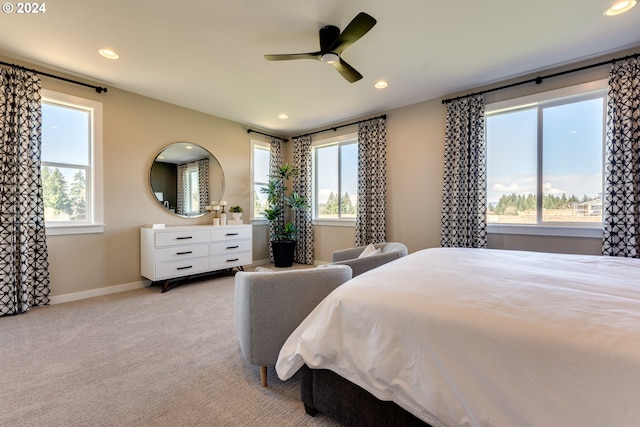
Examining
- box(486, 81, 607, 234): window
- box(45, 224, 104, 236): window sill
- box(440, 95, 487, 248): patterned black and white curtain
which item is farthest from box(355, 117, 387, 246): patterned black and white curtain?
box(45, 224, 104, 236): window sill

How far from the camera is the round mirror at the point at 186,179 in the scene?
4.12m

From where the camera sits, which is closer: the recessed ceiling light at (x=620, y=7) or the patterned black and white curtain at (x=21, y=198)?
the recessed ceiling light at (x=620, y=7)

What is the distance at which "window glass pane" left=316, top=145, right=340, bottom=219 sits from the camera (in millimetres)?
5270

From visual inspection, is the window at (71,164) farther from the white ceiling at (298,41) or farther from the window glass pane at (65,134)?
the white ceiling at (298,41)

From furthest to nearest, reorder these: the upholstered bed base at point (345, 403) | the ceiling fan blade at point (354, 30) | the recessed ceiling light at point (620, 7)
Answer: the recessed ceiling light at point (620, 7)
the ceiling fan blade at point (354, 30)
the upholstered bed base at point (345, 403)

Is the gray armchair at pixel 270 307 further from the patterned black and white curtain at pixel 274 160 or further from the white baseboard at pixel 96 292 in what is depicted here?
the patterned black and white curtain at pixel 274 160

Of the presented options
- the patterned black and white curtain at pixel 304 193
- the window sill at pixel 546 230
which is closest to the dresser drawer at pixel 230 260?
the patterned black and white curtain at pixel 304 193

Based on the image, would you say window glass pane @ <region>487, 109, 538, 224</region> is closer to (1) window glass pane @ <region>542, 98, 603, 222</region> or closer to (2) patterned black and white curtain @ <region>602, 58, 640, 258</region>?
(1) window glass pane @ <region>542, 98, 603, 222</region>

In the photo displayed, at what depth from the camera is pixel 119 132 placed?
367 cm

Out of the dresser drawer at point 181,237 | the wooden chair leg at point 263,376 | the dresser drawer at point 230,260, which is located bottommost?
the wooden chair leg at point 263,376

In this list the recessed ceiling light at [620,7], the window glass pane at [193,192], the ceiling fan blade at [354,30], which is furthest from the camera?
the window glass pane at [193,192]

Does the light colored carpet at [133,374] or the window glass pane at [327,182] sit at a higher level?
the window glass pane at [327,182]

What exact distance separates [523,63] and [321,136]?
327 cm

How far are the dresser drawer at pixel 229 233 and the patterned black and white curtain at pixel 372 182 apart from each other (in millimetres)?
1954
